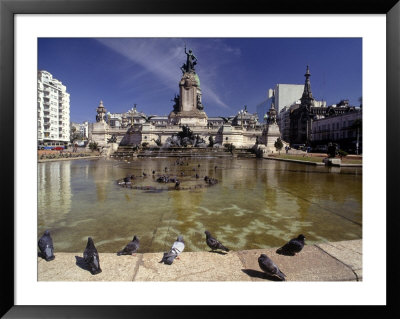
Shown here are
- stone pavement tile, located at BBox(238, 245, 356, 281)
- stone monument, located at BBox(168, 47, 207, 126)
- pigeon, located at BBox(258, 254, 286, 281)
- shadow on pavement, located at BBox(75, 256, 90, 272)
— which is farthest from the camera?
stone monument, located at BBox(168, 47, 207, 126)

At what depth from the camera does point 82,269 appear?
3.63 meters

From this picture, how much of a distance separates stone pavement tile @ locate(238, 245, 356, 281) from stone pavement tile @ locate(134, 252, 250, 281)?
0.19 metres

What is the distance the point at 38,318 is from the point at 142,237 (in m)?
2.46

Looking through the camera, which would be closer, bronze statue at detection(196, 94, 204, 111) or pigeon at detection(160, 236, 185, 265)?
pigeon at detection(160, 236, 185, 265)

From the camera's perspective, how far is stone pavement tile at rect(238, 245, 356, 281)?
135 inches

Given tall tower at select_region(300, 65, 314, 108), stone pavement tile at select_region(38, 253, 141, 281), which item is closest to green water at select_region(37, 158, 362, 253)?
stone pavement tile at select_region(38, 253, 141, 281)

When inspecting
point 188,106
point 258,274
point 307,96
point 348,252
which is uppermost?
point 307,96

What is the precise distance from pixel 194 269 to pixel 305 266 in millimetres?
1853

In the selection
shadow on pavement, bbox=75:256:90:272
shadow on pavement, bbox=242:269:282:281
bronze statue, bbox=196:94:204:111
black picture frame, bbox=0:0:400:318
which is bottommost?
shadow on pavement, bbox=242:269:282:281

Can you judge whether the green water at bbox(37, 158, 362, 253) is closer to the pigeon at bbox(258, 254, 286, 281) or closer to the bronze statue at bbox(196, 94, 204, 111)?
the pigeon at bbox(258, 254, 286, 281)

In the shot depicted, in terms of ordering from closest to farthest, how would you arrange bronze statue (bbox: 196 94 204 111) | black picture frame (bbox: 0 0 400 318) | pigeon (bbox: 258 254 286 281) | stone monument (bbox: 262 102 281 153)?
black picture frame (bbox: 0 0 400 318) → pigeon (bbox: 258 254 286 281) → stone monument (bbox: 262 102 281 153) → bronze statue (bbox: 196 94 204 111)

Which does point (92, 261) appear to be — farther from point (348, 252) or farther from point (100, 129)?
point (100, 129)

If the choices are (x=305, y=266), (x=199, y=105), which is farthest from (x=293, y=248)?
(x=199, y=105)

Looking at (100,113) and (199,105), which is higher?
(199,105)
